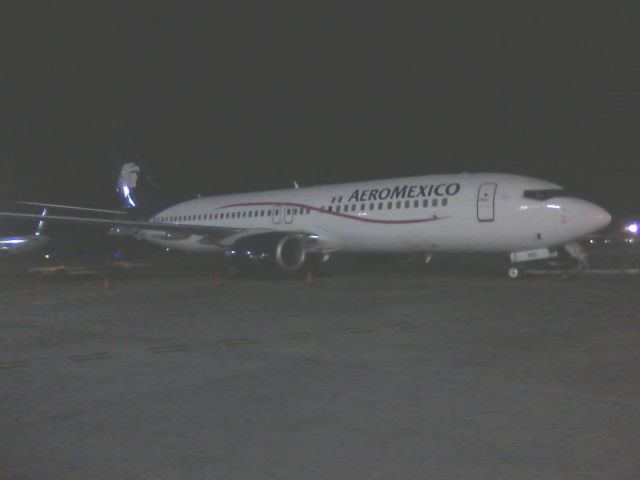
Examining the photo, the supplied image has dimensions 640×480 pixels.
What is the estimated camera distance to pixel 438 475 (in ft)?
14.5

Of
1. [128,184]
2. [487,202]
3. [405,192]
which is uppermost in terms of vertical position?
[128,184]

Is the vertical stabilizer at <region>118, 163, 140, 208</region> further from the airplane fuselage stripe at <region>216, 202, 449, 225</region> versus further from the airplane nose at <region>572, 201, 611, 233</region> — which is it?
the airplane nose at <region>572, 201, 611, 233</region>

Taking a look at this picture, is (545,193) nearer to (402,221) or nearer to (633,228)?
(402,221)

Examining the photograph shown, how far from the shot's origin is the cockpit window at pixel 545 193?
19562mm

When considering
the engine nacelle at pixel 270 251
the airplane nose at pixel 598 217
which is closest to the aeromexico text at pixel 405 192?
the engine nacelle at pixel 270 251

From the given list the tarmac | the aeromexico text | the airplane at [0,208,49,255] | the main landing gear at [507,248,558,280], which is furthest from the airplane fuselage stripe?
the airplane at [0,208,49,255]

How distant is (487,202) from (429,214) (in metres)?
1.74

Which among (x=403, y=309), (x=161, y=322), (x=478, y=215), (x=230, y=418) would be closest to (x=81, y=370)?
(x=230, y=418)

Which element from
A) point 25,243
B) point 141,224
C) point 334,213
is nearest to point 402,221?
point 334,213

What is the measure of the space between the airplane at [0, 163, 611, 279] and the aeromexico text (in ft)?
0.11

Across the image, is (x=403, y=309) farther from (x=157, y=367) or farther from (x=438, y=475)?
(x=438, y=475)

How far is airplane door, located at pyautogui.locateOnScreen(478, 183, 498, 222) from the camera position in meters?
20.1

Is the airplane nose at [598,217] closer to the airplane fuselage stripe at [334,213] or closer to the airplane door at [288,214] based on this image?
the airplane fuselage stripe at [334,213]

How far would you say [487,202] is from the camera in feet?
66.4
